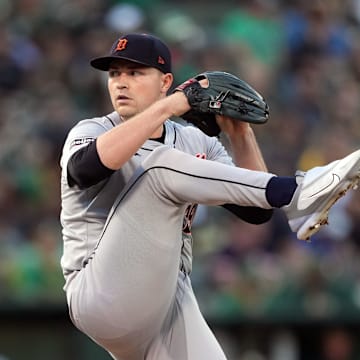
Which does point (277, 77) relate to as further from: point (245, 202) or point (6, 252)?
point (245, 202)

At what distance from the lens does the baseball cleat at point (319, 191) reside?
331 centimetres

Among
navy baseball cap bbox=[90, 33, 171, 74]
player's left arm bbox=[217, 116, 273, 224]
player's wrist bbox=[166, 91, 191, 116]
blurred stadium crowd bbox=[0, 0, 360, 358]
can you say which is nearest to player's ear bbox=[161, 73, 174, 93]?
navy baseball cap bbox=[90, 33, 171, 74]

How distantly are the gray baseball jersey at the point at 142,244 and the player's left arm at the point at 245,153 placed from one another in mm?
315

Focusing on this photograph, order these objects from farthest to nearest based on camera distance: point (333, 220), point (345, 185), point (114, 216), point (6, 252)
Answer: point (333, 220) → point (6, 252) → point (114, 216) → point (345, 185)

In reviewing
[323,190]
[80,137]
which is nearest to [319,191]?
[323,190]

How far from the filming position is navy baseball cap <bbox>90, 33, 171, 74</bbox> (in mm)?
3744

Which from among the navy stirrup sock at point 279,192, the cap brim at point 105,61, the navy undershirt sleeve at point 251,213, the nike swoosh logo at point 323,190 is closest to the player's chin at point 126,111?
the cap brim at point 105,61

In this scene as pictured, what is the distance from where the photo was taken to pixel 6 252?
638 cm

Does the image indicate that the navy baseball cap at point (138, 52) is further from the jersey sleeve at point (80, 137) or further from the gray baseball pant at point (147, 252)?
the gray baseball pant at point (147, 252)

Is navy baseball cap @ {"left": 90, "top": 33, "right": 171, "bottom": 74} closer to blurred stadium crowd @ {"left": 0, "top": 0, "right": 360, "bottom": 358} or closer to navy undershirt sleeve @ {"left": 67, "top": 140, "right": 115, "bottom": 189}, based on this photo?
navy undershirt sleeve @ {"left": 67, "top": 140, "right": 115, "bottom": 189}

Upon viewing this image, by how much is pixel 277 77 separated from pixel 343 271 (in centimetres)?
223

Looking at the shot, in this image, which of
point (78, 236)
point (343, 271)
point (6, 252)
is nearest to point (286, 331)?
point (343, 271)

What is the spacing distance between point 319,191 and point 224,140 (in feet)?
11.7

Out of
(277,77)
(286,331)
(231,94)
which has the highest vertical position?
(231,94)
